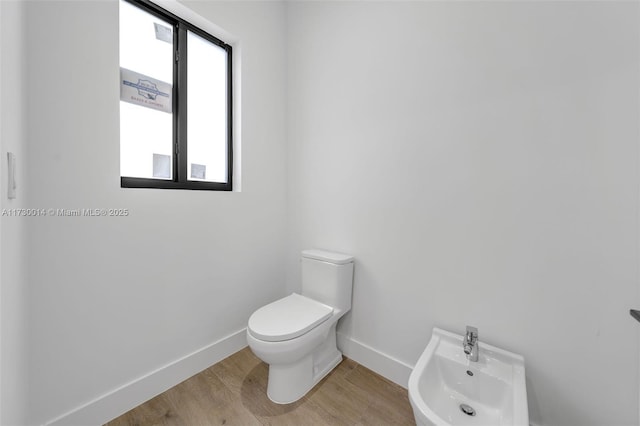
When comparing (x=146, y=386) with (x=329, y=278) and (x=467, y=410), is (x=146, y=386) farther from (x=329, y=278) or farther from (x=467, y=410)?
(x=467, y=410)

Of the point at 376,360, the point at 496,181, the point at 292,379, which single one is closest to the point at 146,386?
the point at 292,379

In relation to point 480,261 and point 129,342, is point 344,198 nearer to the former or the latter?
point 480,261

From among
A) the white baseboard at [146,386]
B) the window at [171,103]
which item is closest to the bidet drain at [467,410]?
the white baseboard at [146,386]

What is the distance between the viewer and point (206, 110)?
1.74 meters

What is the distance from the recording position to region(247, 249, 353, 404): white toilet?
50.2 inches

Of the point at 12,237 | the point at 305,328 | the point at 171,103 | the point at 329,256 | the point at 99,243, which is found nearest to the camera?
the point at 12,237

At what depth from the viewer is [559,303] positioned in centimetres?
105

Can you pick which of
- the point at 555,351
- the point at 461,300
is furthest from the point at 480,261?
the point at 555,351

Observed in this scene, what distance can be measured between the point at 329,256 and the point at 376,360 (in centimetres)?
73

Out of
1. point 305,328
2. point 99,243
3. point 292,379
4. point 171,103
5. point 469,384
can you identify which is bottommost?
point 292,379

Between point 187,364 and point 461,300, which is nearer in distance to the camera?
point 461,300

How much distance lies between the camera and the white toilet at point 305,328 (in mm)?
1274

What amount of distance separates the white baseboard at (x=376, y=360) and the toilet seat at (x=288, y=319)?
371 millimetres

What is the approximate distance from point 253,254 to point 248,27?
65.1 inches
